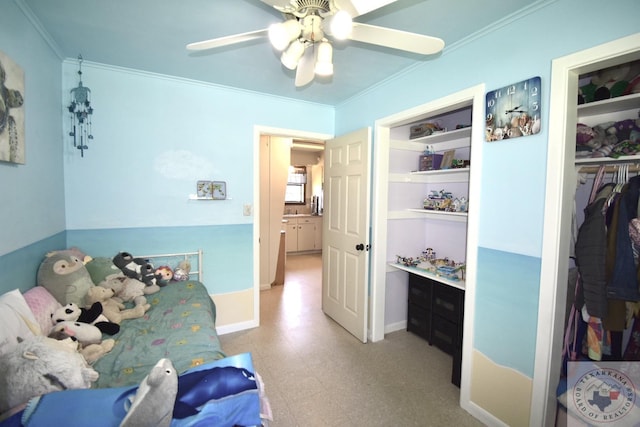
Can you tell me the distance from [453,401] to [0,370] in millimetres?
2442

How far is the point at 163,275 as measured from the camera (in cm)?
248

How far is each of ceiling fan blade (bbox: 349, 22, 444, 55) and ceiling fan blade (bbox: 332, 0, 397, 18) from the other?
0.12 m

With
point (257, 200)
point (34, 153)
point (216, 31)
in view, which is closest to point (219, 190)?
point (257, 200)

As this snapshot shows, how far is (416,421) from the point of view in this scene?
1.79 metres

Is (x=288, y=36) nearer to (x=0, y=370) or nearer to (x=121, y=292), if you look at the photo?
(x=0, y=370)

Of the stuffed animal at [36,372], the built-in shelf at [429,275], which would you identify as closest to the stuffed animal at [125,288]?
the stuffed animal at [36,372]

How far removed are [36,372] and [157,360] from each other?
500mm

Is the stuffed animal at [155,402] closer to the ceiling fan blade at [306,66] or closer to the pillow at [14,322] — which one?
the pillow at [14,322]

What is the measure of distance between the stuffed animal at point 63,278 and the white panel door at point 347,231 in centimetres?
214

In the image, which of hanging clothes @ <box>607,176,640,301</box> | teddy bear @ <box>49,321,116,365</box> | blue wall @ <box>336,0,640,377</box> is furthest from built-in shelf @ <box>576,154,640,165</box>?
teddy bear @ <box>49,321,116,365</box>

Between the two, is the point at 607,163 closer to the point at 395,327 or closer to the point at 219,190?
the point at 395,327

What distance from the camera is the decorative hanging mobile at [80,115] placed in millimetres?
2213

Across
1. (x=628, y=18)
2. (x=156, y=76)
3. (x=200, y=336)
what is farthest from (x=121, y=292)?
(x=628, y=18)

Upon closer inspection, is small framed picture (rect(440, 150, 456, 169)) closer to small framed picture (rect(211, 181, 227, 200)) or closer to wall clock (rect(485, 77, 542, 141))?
wall clock (rect(485, 77, 542, 141))
